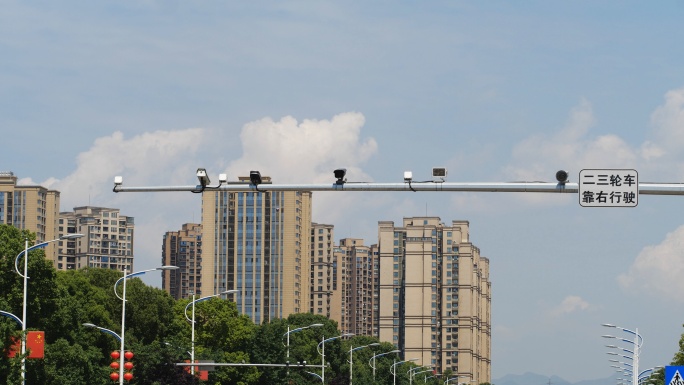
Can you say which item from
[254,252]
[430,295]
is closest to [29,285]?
[254,252]

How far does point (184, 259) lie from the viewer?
182750mm

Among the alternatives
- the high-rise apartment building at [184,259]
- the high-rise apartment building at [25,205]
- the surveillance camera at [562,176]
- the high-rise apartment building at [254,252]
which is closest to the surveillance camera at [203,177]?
the surveillance camera at [562,176]

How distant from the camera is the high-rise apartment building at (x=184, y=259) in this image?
181 meters

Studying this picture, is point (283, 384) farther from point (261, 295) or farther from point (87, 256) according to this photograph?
point (87, 256)

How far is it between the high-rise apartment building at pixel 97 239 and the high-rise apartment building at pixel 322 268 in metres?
27.8

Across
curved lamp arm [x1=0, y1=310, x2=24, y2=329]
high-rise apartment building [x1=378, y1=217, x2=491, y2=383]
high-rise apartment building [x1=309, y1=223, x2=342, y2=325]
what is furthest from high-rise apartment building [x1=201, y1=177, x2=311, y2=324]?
curved lamp arm [x1=0, y1=310, x2=24, y2=329]

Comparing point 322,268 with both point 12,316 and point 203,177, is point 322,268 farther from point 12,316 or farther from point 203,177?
point 203,177

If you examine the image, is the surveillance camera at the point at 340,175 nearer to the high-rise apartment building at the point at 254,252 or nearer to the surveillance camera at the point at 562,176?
the surveillance camera at the point at 562,176

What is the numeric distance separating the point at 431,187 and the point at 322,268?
153760 millimetres

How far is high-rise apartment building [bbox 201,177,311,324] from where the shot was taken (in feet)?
459

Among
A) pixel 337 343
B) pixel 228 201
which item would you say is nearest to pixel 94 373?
pixel 337 343

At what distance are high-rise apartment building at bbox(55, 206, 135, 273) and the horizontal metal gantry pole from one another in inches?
6027

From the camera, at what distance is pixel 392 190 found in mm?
20656

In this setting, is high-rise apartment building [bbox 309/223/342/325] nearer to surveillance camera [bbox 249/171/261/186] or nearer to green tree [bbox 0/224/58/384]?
green tree [bbox 0/224/58/384]
